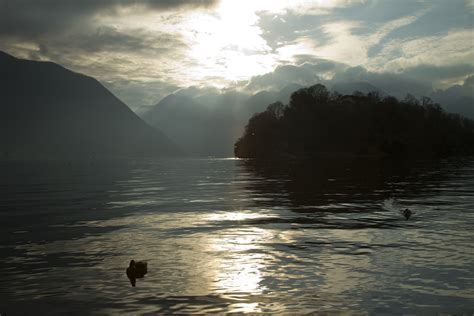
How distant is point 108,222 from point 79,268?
14.1m

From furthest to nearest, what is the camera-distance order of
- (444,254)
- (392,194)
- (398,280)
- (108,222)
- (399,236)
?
(392,194)
(108,222)
(399,236)
(444,254)
(398,280)

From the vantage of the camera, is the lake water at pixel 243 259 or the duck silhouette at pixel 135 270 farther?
the duck silhouette at pixel 135 270

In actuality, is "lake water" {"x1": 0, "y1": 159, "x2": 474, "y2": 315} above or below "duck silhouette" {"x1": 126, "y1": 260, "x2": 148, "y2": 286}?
below

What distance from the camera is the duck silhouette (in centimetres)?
1770

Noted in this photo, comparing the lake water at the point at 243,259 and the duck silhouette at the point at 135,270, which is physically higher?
the duck silhouette at the point at 135,270

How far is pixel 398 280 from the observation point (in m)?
17.1

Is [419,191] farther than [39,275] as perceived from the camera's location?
Yes

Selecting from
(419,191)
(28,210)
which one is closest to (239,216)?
(28,210)

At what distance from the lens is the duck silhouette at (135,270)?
17703 millimetres

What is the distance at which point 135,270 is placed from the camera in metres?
17.8

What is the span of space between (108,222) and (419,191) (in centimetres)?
3998

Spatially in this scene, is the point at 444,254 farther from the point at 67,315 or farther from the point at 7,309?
→ the point at 7,309

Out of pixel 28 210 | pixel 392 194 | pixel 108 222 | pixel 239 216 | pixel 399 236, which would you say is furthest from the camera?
pixel 392 194

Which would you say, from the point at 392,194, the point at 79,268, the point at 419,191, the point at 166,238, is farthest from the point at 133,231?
the point at 419,191
